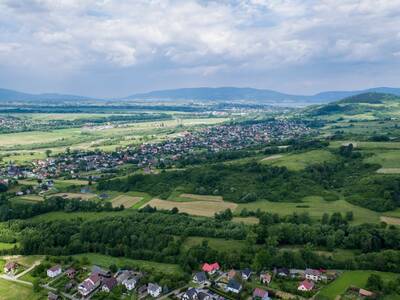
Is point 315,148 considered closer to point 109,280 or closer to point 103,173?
point 103,173

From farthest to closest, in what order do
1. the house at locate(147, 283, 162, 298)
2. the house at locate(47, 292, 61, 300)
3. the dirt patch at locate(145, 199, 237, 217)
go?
the dirt patch at locate(145, 199, 237, 217), the house at locate(47, 292, 61, 300), the house at locate(147, 283, 162, 298)

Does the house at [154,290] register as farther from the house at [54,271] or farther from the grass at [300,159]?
the grass at [300,159]

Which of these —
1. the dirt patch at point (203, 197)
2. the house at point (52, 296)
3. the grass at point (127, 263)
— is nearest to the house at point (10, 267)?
the grass at point (127, 263)

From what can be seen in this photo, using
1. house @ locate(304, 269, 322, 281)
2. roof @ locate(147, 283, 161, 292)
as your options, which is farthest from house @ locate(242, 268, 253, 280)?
roof @ locate(147, 283, 161, 292)

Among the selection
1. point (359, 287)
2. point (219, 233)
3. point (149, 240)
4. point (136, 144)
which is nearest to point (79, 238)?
point (149, 240)

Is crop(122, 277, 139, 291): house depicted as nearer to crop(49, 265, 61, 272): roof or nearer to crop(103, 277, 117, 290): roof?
crop(103, 277, 117, 290): roof

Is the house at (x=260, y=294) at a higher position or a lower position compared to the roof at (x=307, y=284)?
lower

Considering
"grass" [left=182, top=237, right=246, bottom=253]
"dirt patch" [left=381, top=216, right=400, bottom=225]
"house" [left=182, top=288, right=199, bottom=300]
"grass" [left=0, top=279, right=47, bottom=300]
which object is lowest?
"grass" [left=0, top=279, right=47, bottom=300]
